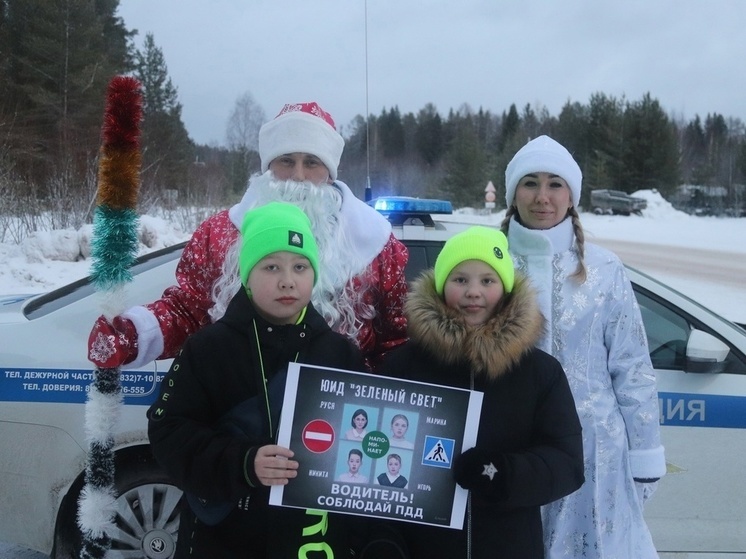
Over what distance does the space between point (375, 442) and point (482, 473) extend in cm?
25

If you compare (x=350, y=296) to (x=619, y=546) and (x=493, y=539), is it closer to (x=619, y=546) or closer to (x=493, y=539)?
(x=493, y=539)

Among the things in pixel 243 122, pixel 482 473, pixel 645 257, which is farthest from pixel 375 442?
pixel 243 122

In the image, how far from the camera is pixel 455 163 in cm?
4366

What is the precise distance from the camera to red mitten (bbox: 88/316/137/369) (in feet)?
5.97

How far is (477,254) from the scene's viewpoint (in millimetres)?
1703

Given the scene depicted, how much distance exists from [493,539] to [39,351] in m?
1.85

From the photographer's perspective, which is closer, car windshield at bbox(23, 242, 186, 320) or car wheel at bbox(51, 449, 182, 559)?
car wheel at bbox(51, 449, 182, 559)

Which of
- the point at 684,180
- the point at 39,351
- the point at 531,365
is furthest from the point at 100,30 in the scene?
the point at 684,180

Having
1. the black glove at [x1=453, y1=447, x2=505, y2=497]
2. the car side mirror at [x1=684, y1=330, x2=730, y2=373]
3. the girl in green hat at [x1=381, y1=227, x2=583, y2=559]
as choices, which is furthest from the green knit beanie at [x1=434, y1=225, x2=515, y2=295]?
the car side mirror at [x1=684, y1=330, x2=730, y2=373]

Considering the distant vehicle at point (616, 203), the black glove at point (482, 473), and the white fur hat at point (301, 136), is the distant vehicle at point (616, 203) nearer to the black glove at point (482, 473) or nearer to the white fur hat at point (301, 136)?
the white fur hat at point (301, 136)

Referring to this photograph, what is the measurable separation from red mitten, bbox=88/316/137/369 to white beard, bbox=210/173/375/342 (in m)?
0.24

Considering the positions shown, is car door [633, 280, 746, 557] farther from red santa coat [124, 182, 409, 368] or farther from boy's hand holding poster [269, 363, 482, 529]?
boy's hand holding poster [269, 363, 482, 529]

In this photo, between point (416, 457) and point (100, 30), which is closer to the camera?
point (416, 457)

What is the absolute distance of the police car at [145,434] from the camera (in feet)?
8.28
